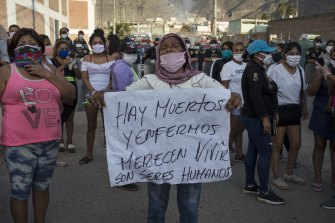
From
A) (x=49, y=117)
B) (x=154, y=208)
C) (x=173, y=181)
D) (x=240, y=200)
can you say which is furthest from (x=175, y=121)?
(x=240, y=200)

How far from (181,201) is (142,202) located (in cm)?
163

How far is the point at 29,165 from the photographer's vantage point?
3342mm

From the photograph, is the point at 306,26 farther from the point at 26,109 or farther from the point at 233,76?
the point at 26,109

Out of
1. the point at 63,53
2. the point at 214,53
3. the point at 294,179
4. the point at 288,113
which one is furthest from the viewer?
the point at 214,53

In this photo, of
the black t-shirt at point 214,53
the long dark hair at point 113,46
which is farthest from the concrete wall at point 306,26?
the long dark hair at point 113,46

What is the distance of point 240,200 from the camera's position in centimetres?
487

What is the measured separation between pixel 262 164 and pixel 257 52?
4.04 feet

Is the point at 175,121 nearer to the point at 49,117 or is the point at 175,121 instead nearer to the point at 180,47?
the point at 180,47

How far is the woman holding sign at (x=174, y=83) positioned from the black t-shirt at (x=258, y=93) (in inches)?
57.4

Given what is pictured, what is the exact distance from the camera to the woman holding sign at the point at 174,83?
310 centimetres

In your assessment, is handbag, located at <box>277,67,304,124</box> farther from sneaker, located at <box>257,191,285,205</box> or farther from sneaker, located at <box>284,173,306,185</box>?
sneaker, located at <box>257,191,285,205</box>

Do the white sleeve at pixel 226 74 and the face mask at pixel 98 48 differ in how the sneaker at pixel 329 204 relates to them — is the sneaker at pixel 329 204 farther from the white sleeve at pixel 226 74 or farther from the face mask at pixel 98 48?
the face mask at pixel 98 48

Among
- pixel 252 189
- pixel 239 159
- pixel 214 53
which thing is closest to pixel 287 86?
pixel 252 189

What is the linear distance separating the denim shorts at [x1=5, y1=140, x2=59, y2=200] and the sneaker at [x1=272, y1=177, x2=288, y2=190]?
9.68ft
